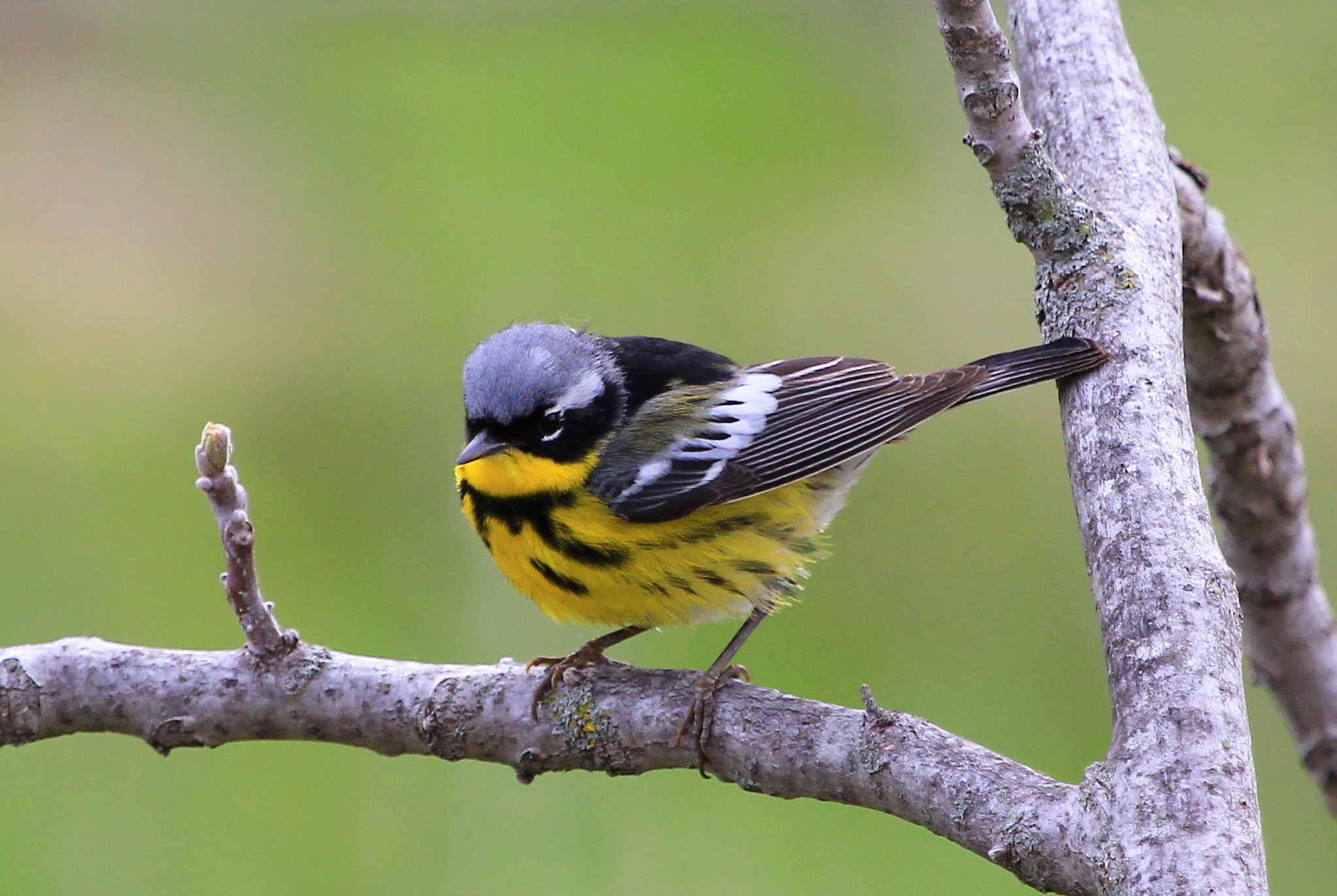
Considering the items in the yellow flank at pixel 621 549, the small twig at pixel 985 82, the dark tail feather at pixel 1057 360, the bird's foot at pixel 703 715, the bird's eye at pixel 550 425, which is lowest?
the bird's foot at pixel 703 715

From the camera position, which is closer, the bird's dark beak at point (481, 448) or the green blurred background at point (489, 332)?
the bird's dark beak at point (481, 448)

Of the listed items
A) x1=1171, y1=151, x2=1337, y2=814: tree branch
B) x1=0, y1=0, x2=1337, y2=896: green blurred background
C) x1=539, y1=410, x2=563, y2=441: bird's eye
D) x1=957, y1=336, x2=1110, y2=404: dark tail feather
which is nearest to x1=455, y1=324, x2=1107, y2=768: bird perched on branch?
x1=539, y1=410, x2=563, y2=441: bird's eye

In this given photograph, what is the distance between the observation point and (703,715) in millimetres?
2318

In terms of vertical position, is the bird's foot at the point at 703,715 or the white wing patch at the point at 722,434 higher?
the white wing patch at the point at 722,434

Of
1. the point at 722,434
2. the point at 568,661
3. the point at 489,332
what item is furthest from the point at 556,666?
the point at 489,332

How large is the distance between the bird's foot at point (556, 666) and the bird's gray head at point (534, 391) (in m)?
0.49

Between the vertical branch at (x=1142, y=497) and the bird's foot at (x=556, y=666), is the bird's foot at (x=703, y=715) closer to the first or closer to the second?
the bird's foot at (x=556, y=666)

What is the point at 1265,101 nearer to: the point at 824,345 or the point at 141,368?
the point at 824,345

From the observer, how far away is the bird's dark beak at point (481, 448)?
2.87 meters

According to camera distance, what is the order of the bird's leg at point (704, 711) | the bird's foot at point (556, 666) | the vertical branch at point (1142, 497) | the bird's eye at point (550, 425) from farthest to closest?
the bird's eye at point (550, 425)
the bird's foot at point (556, 666)
the bird's leg at point (704, 711)
the vertical branch at point (1142, 497)

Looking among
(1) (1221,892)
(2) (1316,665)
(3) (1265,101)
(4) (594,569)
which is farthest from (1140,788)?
(3) (1265,101)

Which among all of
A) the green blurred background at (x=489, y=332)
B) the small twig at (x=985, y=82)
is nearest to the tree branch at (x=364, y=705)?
the small twig at (x=985, y=82)

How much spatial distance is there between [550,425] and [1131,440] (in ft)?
4.44

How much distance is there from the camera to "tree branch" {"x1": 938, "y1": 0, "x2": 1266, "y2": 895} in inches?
64.2
